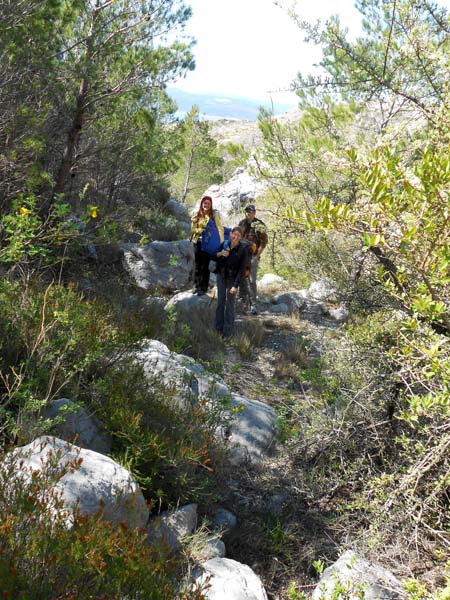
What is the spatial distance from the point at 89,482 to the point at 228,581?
93 centimetres

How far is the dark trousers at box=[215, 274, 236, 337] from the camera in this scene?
6.49 meters

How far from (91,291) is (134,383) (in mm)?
2719

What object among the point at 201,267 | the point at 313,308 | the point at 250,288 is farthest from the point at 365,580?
the point at 313,308

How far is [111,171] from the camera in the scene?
8.66m

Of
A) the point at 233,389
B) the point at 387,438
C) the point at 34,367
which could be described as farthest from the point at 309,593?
the point at 233,389

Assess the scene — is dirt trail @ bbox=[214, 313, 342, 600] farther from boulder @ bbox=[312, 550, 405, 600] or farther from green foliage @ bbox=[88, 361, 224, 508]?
green foliage @ bbox=[88, 361, 224, 508]

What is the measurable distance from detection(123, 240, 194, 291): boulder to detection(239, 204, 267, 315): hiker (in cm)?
131

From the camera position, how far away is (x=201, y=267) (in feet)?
23.8

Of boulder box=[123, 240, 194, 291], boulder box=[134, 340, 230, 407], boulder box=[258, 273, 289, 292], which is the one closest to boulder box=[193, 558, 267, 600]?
boulder box=[134, 340, 230, 407]

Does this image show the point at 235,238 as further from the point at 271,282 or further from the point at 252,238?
the point at 271,282

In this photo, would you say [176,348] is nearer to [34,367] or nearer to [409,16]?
[34,367]

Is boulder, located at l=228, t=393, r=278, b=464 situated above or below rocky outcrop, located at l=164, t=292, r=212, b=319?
below

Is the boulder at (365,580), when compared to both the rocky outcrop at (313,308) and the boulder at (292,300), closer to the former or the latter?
the rocky outcrop at (313,308)

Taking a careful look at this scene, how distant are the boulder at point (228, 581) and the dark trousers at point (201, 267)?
4.70 m
